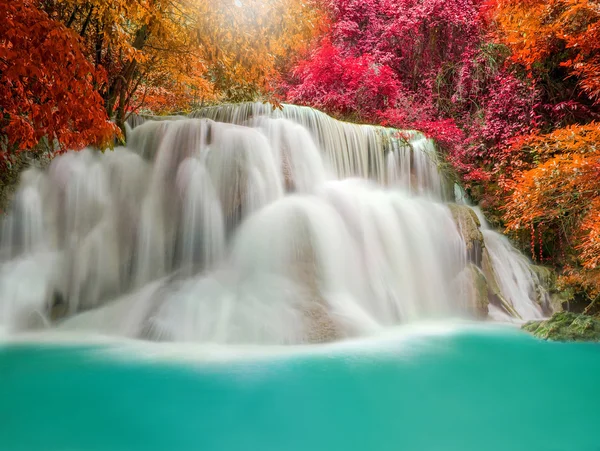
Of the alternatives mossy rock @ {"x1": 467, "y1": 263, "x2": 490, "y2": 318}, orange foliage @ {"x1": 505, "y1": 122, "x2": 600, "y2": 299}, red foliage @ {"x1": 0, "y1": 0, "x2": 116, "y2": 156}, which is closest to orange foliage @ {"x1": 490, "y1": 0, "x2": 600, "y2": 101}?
orange foliage @ {"x1": 505, "y1": 122, "x2": 600, "y2": 299}

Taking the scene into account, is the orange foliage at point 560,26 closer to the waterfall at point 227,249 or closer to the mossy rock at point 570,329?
the waterfall at point 227,249

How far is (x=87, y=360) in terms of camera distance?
16.6 feet

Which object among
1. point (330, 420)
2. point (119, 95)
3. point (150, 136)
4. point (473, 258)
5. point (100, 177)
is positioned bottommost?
point (330, 420)

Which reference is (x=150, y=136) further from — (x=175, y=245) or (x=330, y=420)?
(x=330, y=420)

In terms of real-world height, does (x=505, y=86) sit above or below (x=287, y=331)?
above

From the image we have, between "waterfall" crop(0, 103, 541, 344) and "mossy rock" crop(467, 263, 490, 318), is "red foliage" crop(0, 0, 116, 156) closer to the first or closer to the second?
"waterfall" crop(0, 103, 541, 344)

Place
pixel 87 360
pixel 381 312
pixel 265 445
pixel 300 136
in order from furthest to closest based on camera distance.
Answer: pixel 300 136 < pixel 381 312 < pixel 87 360 < pixel 265 445

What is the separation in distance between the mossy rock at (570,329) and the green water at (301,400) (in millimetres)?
756

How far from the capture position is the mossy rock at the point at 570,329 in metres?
6.54

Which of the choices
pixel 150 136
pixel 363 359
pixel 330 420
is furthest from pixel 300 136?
pixel 330 420

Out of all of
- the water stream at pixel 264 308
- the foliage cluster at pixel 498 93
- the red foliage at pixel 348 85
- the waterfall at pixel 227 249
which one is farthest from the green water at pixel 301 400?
the red foliage at pixel 348 85

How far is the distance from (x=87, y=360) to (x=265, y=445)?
300cm

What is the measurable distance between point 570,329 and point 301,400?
16.5ft

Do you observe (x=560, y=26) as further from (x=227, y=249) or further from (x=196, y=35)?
(x=227, y=249)
